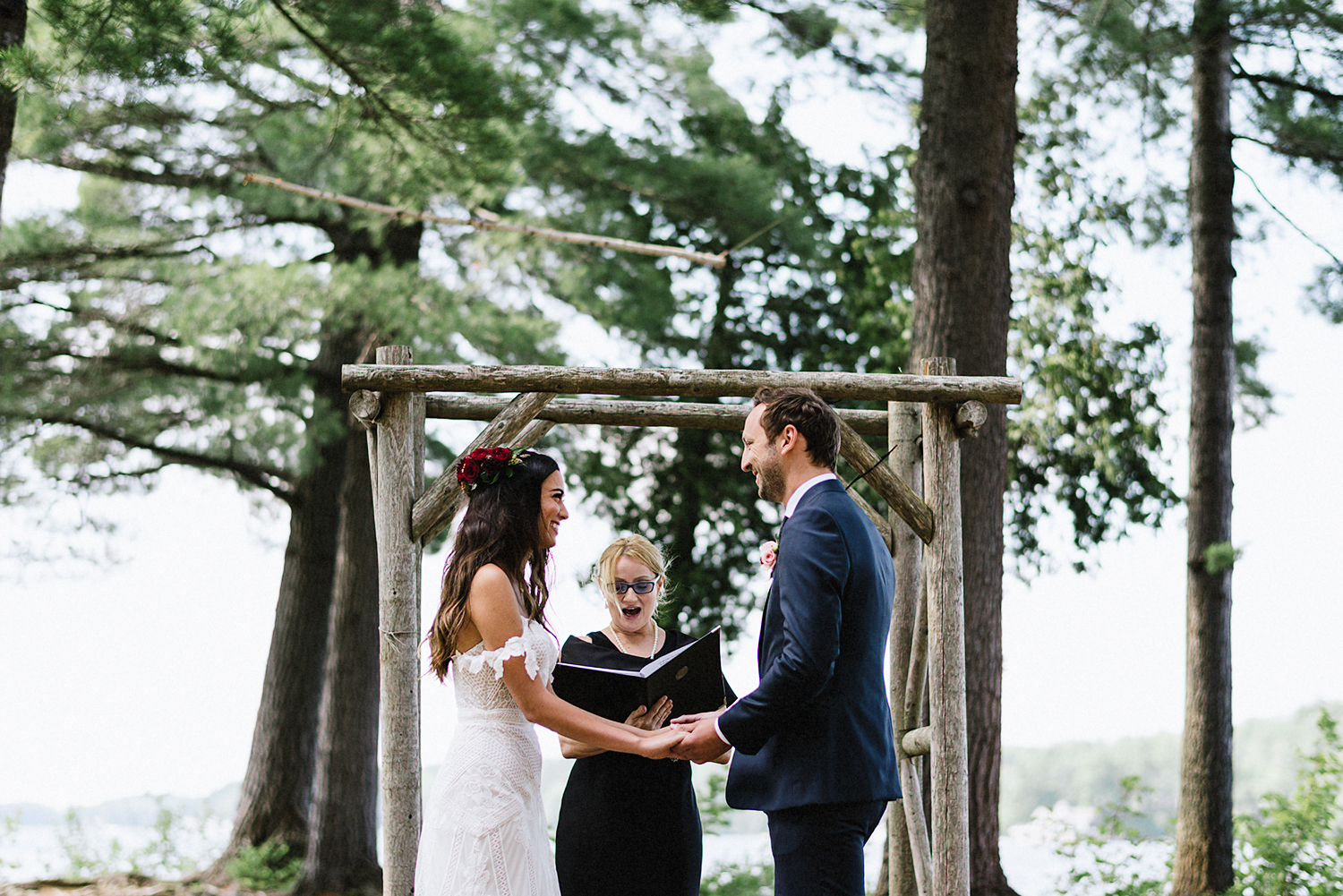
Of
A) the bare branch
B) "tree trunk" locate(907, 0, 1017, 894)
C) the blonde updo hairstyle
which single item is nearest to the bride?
the blonde updo hairstyle

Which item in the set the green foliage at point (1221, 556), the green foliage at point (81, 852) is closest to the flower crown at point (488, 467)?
the green foliage at point (1221, 556)

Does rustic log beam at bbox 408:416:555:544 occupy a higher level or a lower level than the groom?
higher

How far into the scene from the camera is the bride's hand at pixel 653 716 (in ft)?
10.5

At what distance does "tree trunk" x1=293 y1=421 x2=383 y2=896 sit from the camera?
8.16 meters

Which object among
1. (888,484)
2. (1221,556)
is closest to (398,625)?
(888,484)

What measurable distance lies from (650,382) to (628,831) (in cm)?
141

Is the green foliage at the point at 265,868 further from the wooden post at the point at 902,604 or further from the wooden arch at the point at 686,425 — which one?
the wooden arch at the point at 686,425

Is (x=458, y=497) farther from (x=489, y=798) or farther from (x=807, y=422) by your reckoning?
(x=807, y=422)

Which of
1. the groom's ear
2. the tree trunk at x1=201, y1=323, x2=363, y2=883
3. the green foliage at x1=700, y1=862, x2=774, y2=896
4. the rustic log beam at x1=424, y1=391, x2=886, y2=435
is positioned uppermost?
the rustic log beam at x1=424, y1=391, x2=886, y2=435

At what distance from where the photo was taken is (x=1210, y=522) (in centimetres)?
820

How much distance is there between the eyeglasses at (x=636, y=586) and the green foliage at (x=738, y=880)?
5.78 meters

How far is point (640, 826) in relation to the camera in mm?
3338

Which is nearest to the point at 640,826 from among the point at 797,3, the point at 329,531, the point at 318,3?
the point at 318,3

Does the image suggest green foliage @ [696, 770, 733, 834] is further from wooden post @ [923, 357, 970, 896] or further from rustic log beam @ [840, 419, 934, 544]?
rustic log beam @ [840, 419, 934, 544]
